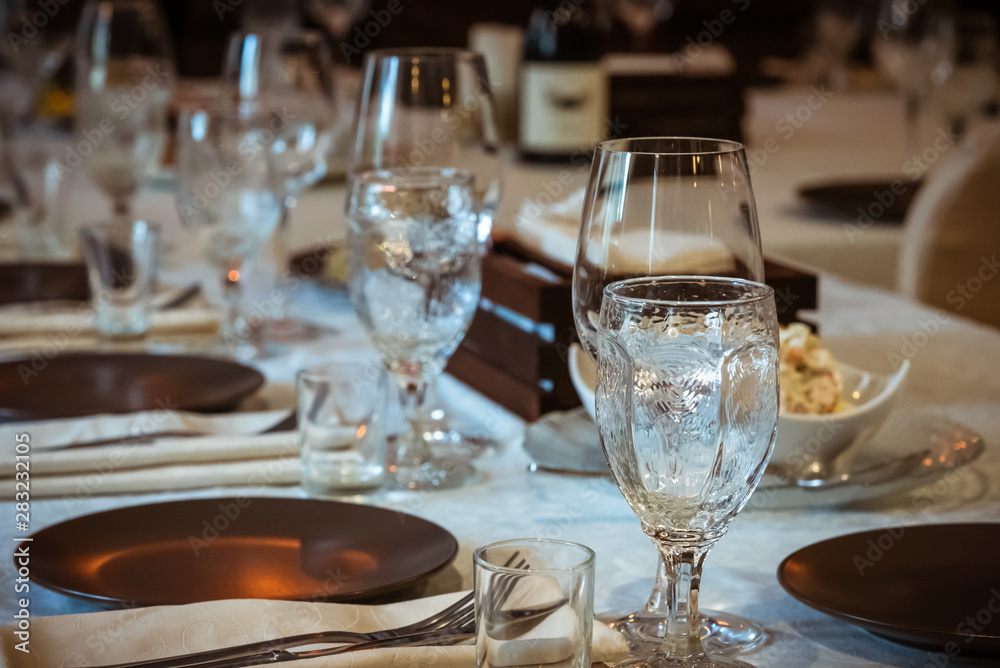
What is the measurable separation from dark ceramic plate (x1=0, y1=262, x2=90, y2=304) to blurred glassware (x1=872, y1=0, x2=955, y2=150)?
1564mm

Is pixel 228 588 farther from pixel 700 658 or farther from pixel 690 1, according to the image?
pixel 690 1

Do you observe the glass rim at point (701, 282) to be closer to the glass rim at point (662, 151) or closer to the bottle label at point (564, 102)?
the glass rim at point (662, 151)

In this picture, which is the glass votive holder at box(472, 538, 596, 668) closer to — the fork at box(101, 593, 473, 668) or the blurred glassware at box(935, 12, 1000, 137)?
the fork at box(101, 593, 473, 668)

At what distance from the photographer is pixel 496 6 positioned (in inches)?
195

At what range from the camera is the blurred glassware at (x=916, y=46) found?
2.13 metres

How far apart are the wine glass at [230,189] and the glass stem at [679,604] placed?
2.24ft

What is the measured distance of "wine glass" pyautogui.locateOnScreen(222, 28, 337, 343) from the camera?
1294 millimetres

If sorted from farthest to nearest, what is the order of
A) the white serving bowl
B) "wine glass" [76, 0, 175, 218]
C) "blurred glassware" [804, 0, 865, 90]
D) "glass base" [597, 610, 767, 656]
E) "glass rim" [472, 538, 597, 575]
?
1. "blurred glassware" [804, 0, 865, 90]
2. "wine glass" [76, 0, 175, 218]
3. the white serving bowl
4. "glass base" [597, 610, 767, 656]
5. "glass rim" [472, 538, 597, 575]

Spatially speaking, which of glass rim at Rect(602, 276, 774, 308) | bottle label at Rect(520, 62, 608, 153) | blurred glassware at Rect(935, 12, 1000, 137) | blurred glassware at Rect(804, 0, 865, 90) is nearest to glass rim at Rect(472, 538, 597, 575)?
glass rim at Rect(602, 276, 774, 308)

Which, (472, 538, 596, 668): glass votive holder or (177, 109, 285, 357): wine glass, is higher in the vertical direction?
(177, 109, 285, 357): wine glass

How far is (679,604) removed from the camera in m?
0.55

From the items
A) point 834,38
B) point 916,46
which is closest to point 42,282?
point 916,46

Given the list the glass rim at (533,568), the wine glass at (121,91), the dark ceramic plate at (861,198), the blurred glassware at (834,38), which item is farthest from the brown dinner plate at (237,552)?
the blurred glassware at (834,38)

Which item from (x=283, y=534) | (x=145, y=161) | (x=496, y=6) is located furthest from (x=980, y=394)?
(x=496, y=6)
